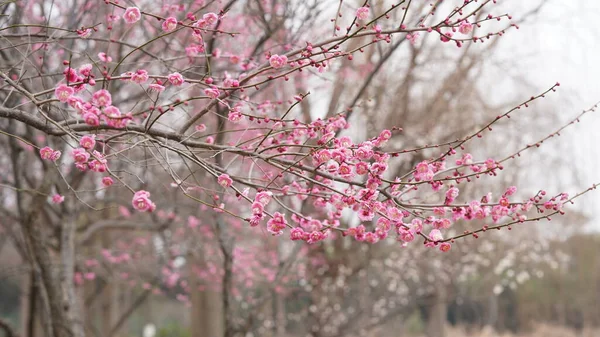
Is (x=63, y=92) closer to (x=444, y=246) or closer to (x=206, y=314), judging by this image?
(x=444, y=246)

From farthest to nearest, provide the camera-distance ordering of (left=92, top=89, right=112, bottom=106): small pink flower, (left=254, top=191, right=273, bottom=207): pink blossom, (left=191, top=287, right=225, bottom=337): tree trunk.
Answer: (left=191, top=287, right=225, bottom=337): tree trunk, (left=254, top=191, right=273, bottom=207): pink blossom, (left=92, top=89, right=112, bottom=106): small pink flower

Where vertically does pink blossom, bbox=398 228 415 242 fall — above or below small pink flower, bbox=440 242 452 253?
above

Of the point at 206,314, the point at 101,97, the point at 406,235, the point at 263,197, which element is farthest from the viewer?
the point at 206,314

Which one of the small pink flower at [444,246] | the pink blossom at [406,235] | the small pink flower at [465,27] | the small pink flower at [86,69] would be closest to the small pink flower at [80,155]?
the small pink flower at [86,69]

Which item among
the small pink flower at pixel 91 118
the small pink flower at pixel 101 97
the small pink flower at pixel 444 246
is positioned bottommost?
the small pink flower at pixel 444 246

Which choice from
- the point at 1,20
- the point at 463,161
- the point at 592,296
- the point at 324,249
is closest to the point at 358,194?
the point at 463,161

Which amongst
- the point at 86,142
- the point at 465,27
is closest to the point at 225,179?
the point at 86,142

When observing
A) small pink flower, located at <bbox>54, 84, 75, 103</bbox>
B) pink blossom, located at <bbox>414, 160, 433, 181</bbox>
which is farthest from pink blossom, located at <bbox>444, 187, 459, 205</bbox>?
small pink flower, located at <bbox>54, 84, 75, 103</bbox>

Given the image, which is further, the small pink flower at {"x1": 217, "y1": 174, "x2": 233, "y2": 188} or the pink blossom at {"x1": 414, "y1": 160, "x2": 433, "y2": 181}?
the pink blossom at {"x1": 414, "y1": 160, "x2": 433, "y2": 181}

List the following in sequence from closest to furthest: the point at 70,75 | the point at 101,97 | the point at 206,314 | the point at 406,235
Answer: the point at 101,97 < the point at 70,75 < the point at 406,235 < the point at 206,314

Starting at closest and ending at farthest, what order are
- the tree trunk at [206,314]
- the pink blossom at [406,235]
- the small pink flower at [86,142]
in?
the small pink flower at [86,142] → the pink blossom at [406,235] → the tree trunk at [206,314]

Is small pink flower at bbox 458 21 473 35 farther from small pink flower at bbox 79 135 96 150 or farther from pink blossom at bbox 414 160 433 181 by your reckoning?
small pink flower at bbox 79 135 96 150

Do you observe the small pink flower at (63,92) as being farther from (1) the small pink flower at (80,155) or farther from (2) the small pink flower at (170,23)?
(2) the small pink flower at (170,23)

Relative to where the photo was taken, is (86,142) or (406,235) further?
(406,235)
